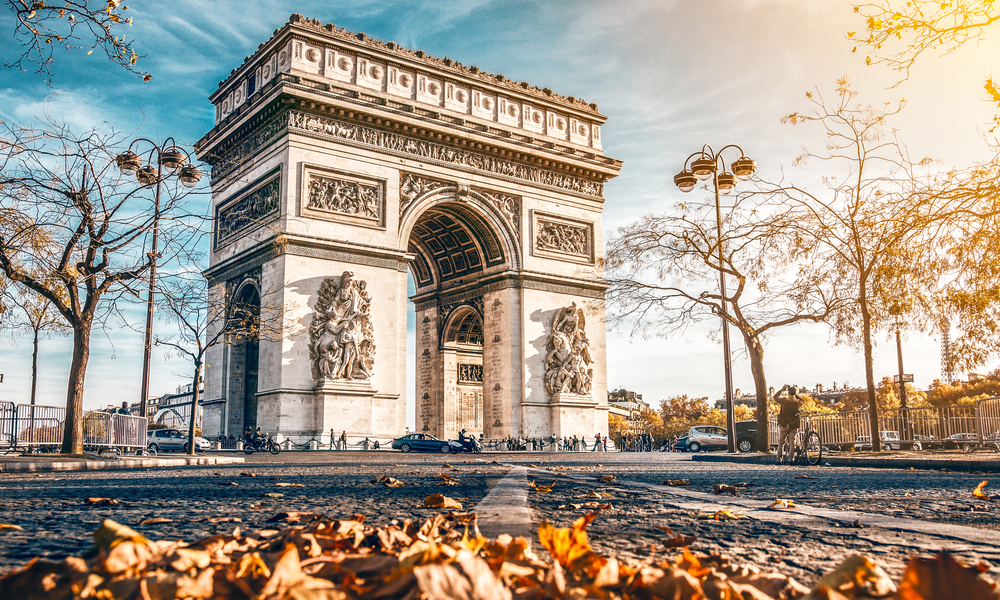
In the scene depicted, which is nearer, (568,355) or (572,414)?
(572,414)

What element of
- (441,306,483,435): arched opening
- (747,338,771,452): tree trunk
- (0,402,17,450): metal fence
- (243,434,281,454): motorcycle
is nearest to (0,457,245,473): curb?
(0,402,17,450): metal fence

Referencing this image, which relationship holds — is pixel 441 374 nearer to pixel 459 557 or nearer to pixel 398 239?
pixel 398 239

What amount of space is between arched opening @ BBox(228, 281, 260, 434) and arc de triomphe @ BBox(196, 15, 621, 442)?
8cm

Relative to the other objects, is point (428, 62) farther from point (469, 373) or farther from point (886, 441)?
point (886, 441)

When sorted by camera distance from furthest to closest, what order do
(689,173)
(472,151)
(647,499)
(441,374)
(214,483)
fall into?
(441,374), (472,151), (689,173), (214,483), (647,499)

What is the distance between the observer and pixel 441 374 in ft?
107

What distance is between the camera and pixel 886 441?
18281 millimetres

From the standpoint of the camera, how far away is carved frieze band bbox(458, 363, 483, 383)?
110 ft

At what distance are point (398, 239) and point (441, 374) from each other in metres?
8.10

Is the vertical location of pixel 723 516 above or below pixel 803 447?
above

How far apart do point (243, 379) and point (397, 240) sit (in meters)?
7.59

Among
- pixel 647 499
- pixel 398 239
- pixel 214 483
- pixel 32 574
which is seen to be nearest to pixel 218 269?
pixel 398 239

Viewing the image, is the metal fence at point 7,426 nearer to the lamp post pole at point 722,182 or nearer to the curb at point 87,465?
the curb at point 87,465

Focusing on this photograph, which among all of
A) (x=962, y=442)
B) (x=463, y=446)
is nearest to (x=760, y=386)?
(x=962, y=442)
